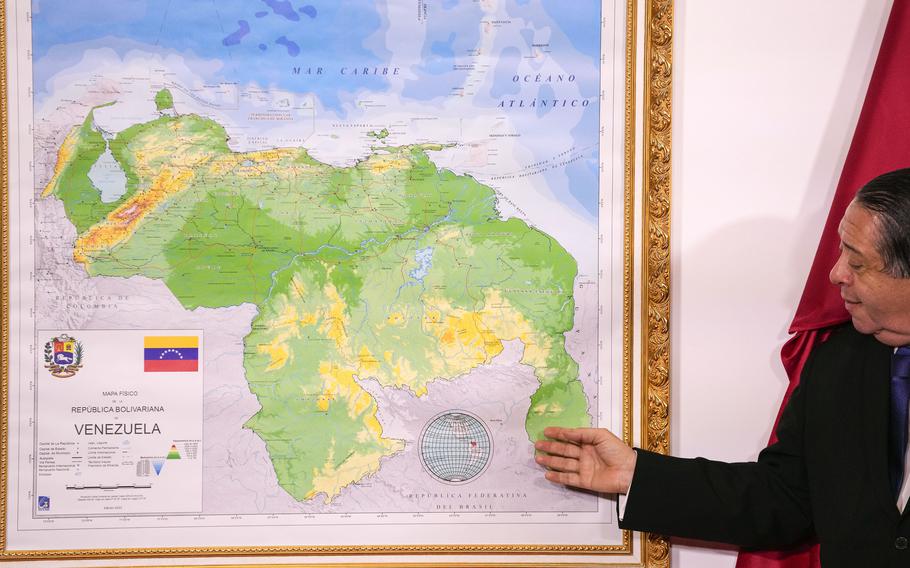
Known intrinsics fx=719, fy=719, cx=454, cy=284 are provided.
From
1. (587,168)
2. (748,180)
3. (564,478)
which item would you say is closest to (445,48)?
(587,168)

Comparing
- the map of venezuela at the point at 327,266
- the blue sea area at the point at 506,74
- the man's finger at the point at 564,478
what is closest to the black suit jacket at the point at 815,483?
the man's finger at the point at 564,478

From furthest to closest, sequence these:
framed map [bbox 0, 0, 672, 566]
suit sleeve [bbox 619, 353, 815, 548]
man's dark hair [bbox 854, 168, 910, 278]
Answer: framed map [bbox 0, 0, 672, 566]
suit sleeve [bbox 619, 353, 815, 548]
man's dark hair [bbox 854, 168, 910, 278]

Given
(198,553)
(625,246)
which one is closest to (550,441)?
(625,246)

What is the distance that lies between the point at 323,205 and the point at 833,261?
1128 millimetres

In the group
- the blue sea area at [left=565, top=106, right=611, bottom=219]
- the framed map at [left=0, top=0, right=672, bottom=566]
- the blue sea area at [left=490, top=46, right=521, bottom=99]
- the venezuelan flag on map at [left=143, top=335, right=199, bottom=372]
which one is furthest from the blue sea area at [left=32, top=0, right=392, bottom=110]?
the venezuelan flag on map at [left=143, top=335, right=199, bottom=372]

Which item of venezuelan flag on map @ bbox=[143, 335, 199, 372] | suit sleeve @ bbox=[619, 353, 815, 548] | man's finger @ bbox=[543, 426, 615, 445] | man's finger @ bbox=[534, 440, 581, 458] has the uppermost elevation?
venezuelan flag on map @ bbox=[143, 335, 199, 372]

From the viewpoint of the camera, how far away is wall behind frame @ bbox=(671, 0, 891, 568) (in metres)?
1.67

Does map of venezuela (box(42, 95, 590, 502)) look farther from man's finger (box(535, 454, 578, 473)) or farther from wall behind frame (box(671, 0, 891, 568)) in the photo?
wall behind frame (box(671, 0, 891, 568))

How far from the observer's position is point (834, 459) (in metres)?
1.42

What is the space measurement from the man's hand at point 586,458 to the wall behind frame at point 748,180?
190mm

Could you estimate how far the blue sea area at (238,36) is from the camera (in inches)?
63.2

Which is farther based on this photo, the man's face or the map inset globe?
the map inset globe

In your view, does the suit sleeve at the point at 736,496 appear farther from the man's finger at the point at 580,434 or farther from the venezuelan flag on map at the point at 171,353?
the venezuelan flag on map at the point at 171,353

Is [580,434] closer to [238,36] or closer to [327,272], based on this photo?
[327,272]
